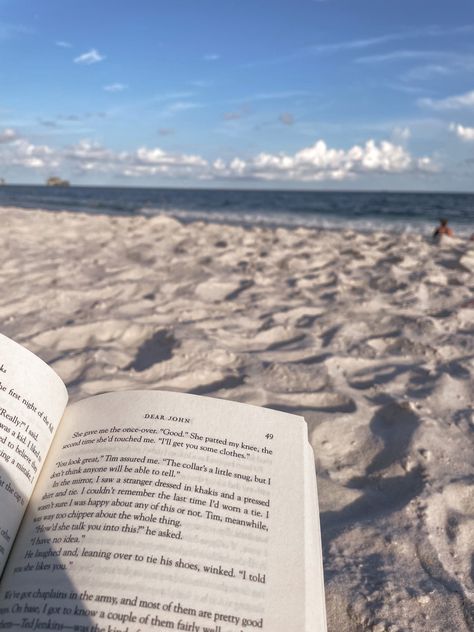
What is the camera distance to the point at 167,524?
2.80ft

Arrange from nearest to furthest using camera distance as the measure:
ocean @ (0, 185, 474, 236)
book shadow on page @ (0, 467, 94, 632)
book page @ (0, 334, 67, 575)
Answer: book shadow on page @ (0, 467, 94, 632) → book page @ (0, 334, 67, 575) → ocean @ (0, 185, 474, 236)

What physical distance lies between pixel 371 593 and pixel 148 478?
544 millimetres

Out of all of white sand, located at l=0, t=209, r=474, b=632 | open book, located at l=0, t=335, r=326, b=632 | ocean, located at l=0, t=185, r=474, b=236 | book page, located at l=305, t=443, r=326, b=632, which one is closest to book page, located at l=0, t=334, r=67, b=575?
open book, located at l=0, t=335, r=326, b=632

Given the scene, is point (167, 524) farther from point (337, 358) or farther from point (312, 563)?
point (337, 358)

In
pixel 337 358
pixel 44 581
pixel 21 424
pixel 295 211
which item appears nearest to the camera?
pixel 44 581

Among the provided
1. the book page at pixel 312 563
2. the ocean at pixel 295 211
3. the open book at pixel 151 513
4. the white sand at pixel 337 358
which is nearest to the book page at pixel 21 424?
the open book at pixel 151 513

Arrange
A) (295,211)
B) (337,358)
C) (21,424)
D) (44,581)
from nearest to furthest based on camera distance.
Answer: (44,581), (21,424), (337,358), (295,211)

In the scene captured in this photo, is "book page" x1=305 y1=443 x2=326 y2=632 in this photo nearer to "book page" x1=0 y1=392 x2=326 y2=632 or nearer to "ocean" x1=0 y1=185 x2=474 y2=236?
"book page" x1=0 y1=392 x2=326 y2=632

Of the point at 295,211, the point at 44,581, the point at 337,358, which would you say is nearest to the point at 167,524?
the point at 44,581

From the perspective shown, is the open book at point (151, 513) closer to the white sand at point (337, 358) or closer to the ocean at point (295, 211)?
the white sand at point (337, 358)

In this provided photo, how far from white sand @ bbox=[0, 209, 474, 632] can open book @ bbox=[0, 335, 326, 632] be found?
0.31 meters

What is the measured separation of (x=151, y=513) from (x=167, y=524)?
36 mm

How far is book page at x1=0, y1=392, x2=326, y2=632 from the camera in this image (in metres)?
0.75

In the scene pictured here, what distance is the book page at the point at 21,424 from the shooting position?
908 millimetres
